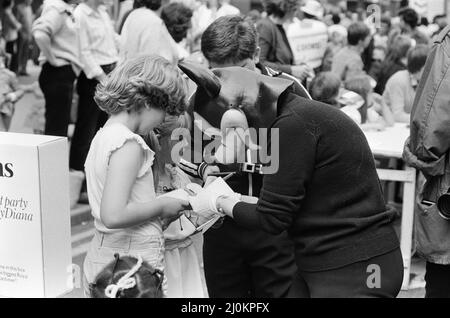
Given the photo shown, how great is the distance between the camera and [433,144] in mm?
3713

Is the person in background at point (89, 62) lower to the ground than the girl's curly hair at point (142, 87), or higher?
lower

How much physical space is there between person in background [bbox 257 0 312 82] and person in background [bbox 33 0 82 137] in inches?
62.7

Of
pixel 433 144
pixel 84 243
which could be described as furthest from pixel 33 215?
pixel 84 243

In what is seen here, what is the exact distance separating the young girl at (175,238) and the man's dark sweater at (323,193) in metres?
0.52

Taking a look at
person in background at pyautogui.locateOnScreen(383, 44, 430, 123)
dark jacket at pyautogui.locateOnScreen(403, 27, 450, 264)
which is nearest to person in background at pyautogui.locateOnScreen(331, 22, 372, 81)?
person in background at pyautogui.locateOnScreen(383, 44, 430, 123)

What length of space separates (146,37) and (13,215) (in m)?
4.16

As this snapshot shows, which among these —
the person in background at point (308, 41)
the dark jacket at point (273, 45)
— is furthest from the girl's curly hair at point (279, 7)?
the person in background at point (308, 41)

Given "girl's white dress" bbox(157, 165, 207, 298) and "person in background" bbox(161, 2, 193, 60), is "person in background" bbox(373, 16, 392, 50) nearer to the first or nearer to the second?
"person in background" bbox(161, 2, 193, 60)

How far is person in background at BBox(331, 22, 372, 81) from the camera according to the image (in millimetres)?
8766

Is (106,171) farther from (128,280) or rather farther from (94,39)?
(94,39)

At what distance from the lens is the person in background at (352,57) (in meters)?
8.77

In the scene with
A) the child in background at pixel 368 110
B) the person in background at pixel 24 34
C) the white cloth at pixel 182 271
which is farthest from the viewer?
the person in background at pixel 24 34

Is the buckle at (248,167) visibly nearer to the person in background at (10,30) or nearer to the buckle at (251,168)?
the buckle at (251,168)

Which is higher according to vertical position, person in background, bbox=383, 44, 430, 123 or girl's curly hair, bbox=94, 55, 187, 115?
girl's curly hair, bbox=94, 55, 187, 115
